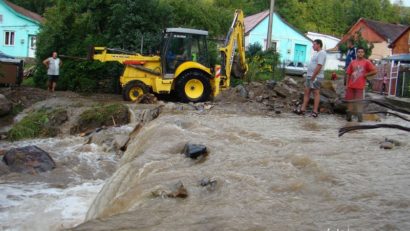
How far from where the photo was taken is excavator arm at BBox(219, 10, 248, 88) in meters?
18.1

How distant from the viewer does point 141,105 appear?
1630 centimetres

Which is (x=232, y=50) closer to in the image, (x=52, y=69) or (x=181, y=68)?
(x=181, y=68)

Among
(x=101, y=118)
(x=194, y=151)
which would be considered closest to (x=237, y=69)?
(x=101, y=118)

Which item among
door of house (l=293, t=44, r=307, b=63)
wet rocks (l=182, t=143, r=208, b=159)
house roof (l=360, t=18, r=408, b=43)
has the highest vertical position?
house roof (l=360, t=18, r=408, b=43)

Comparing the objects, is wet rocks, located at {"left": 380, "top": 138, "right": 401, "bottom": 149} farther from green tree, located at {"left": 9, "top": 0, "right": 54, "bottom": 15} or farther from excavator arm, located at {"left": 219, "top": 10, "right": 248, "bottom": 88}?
green tree, located at {"left": 9, "top": 0, "right": 54, "bottom": 15}

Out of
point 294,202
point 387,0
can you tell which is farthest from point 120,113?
point 387,0

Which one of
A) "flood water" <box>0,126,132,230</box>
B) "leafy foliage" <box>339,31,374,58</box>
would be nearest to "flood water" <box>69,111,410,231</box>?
"flood water" <box>0,126,132,230</box>

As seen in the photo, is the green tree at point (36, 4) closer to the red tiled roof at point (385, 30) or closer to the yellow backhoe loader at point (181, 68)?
the red tiled roof at point (385, 30)

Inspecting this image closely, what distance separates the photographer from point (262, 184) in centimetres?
613

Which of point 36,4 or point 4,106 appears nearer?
point 4,106

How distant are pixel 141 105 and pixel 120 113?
1.15 meters

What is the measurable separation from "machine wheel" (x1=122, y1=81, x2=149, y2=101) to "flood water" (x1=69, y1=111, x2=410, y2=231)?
8.12 metres

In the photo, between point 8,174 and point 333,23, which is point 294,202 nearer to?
point 8,174

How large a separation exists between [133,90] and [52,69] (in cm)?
445
